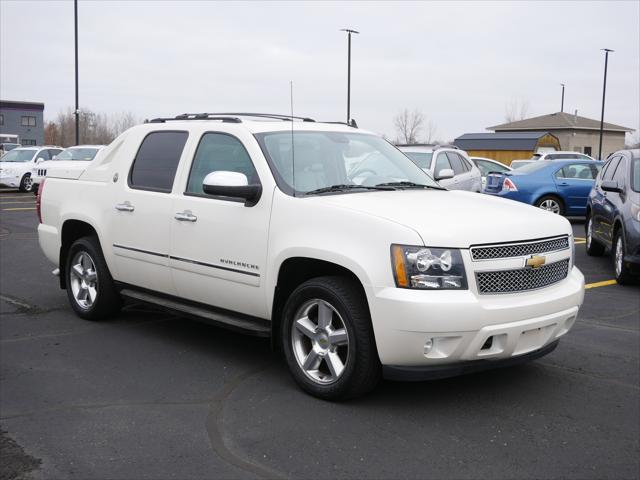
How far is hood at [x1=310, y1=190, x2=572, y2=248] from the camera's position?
436 cm

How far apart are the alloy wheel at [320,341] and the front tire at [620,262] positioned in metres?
5.55

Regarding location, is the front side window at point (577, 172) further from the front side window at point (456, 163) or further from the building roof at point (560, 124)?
the building roof at point (560, 124)

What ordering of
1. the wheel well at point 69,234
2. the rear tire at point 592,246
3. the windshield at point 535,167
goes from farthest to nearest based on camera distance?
1. the windshield at point 535,167
2. the rear tire at point 592,246
3. the wheel well at point 69,234

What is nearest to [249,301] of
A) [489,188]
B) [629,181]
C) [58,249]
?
[58,249]

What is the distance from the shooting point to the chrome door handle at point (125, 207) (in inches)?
242

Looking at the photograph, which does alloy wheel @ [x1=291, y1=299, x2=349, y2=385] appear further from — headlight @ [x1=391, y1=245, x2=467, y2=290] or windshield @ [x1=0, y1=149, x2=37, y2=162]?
windshield @ [x1=0, y1=149, x2=37, y2=162]

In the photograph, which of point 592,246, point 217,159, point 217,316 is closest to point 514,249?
point 217,316

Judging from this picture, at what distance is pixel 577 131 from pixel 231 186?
202ft

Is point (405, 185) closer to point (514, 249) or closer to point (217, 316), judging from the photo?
point (514, 249)

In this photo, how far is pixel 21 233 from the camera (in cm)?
1409

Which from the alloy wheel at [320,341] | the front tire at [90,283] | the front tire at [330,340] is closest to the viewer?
the front tire at [330,340]

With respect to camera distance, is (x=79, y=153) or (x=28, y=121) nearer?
(x=79, y=153)

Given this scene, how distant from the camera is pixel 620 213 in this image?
944cm

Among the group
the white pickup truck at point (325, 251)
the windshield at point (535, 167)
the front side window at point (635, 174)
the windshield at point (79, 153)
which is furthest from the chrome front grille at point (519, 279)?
the windshield at point (79, 153)
